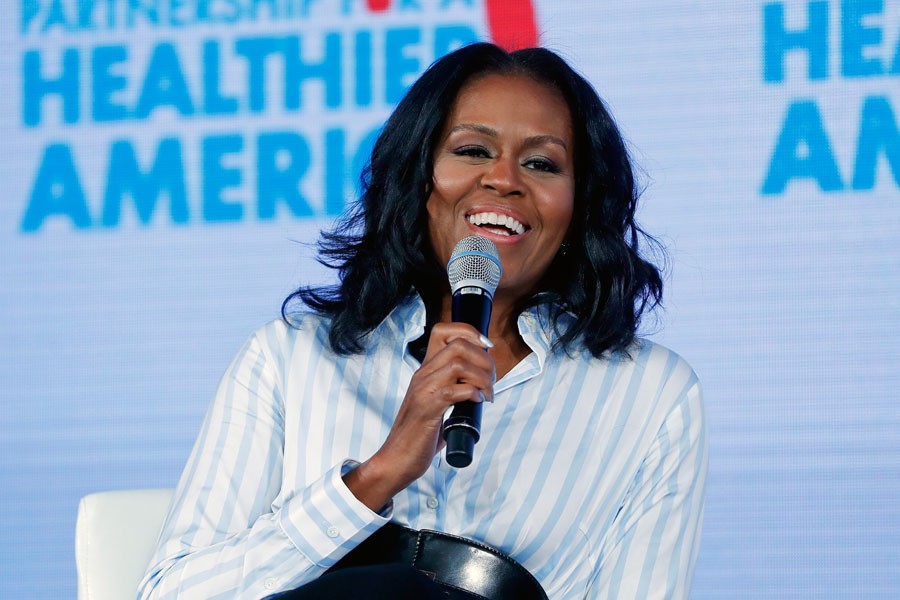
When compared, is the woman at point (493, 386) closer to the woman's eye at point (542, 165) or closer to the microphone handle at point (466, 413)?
the woman's eye at point (542, 165)

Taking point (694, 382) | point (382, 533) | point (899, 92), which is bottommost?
point (382, 533)

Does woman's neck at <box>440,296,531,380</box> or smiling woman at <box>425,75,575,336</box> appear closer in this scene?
smiling woman at <box>425,75,575,336</box>

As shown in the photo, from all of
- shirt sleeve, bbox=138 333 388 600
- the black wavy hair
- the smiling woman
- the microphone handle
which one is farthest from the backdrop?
Answer: the microphone handle

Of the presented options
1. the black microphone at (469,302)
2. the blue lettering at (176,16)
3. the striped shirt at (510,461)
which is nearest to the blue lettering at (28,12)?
the blue lettering at (176,16)


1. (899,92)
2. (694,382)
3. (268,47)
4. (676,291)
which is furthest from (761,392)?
(268,47)

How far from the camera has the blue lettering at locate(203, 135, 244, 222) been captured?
2936 mm

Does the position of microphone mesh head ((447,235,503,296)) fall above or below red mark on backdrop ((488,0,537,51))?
below

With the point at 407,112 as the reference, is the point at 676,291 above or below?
below

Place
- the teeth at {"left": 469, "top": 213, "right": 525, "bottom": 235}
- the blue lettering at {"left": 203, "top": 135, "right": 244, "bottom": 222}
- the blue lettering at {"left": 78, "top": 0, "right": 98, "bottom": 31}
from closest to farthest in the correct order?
the teeth at {"left": 469, "top": 213, "right": 525, "bottom": 235} → the blue lettering at {"left": 203, "top": 135, "right": 244, "bottom": 222} → the blue lettering at {"left": 78, "top": 0, "right": 98, "bottom": 31}

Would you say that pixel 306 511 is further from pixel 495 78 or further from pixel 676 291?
pixel 676 291

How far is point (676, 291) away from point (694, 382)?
3.15 ft

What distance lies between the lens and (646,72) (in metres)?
2.80

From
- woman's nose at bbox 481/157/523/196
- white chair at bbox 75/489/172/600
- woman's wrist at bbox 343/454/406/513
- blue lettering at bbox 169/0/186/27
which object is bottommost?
white chair at bbox 75/489/172/600

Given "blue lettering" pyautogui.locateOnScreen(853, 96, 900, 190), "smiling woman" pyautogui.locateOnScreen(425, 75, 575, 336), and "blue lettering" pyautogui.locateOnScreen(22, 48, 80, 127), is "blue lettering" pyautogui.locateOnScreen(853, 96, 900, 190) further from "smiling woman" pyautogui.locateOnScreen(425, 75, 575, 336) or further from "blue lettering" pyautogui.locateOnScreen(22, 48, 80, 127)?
"blue lettering" pyautogui.locateOnScreen(22, 48, 80, 127)
